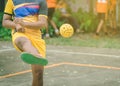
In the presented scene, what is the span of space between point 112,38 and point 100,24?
872 mm

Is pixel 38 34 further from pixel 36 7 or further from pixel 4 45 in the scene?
pixel 4 45

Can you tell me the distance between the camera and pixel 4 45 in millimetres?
12367

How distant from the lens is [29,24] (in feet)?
16.3

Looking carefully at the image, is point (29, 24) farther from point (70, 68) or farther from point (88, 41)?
point (88, 41)

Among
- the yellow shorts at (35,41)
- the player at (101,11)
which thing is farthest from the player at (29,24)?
the player at (101,11)

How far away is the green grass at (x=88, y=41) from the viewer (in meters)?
12.1

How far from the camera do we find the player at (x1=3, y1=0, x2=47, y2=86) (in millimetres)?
4902

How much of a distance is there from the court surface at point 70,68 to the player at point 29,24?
2237 mm

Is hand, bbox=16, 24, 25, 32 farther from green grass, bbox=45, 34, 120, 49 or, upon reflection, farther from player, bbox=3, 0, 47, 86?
green grass, bbox=45, 34, 120, 49

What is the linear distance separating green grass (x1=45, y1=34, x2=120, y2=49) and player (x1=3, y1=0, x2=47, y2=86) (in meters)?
6.82

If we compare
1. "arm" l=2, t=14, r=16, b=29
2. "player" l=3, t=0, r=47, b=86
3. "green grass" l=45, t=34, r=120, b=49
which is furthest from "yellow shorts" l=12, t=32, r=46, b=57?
"green grass" l=45, t=34, r=120, b=49

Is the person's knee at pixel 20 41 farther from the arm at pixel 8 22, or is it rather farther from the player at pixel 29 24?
the arm at pixel 8 22

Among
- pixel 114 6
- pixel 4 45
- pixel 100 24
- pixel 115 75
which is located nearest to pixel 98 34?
pixel 100 24

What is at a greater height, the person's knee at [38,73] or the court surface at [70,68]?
the person's knee at [38,73]
